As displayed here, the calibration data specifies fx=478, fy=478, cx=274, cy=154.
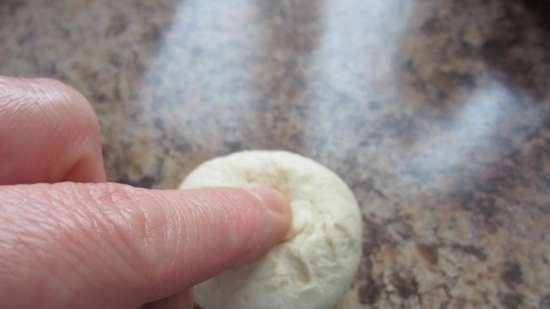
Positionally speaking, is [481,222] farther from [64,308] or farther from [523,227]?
[64,308]

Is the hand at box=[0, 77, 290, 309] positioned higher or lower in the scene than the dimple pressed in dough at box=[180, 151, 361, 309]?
higher

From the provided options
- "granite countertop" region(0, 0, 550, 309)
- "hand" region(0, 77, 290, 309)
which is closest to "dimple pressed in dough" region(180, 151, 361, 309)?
"hand" region(0, 77, 290, 309)

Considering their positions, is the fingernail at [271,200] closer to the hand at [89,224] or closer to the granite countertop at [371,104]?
the hand at [89,224]

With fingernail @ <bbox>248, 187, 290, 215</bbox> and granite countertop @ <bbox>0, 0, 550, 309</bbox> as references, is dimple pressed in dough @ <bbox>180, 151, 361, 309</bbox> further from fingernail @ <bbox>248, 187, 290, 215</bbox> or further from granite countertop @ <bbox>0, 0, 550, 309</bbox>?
granite countertop @ <bbox>0, 0, 550, 309</bbox>

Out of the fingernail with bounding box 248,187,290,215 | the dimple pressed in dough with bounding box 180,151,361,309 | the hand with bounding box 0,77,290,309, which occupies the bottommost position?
the dimple pressed in dough with bounding box 180,151,361,309

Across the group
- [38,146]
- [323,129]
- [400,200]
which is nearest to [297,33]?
[323,129]

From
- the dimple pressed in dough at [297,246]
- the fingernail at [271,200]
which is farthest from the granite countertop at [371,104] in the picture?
the fingernail at [271,200]

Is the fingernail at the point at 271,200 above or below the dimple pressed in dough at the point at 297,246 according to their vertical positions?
above
